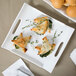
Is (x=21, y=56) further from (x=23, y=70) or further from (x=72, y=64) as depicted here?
(x=72, y=64)

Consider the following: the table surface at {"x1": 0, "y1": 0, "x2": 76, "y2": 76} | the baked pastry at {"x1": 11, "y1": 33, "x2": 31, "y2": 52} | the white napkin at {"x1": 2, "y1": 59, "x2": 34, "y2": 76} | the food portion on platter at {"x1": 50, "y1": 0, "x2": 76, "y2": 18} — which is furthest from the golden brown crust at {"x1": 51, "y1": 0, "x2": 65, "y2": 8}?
the white napkin at {"x1": 2, "y1": 59, "x2": 34, "y2": 76}

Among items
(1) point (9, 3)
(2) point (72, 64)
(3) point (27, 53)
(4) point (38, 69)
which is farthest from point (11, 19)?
(2) point (72, 64)

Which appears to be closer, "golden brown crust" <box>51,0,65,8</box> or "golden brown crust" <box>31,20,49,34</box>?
"golden brown crust" <box>51,0,65,8</box>

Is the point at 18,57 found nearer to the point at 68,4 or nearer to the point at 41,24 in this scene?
the point at 41,24

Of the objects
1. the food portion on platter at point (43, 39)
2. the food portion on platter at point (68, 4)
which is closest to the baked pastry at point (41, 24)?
the food portion on platter at point (43, 39)

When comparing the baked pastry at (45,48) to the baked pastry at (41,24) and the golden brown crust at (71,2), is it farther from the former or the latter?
the golden brown crust at (71,2)

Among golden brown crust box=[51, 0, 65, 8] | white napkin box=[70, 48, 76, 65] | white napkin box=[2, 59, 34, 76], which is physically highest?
golden brown crust box=[51, 0, 65, 8]

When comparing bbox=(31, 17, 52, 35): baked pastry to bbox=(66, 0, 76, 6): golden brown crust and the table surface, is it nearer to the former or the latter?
the table surface

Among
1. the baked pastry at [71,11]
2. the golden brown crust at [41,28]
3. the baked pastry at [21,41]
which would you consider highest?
the baked pastry at [71,11]
